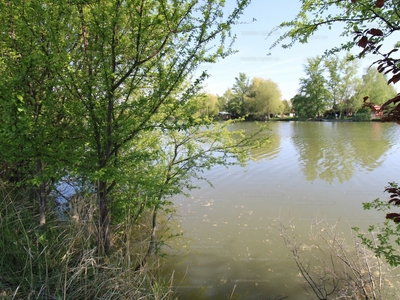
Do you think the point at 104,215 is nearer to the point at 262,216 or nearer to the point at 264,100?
the point at 262,216

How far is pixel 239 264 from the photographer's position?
4.71 metres

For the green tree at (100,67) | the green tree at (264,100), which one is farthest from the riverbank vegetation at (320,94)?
the green tree at (100,67)

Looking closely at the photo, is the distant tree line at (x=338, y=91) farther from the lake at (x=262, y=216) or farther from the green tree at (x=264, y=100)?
the lake at (x=262, y=216)

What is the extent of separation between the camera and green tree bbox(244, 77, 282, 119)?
5222cm

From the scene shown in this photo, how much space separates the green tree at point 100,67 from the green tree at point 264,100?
49.8 metres

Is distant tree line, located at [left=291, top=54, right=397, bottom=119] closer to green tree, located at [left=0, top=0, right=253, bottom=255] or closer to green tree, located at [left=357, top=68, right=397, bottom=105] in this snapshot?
green tree, located at [left=357, top=68, right=397, bottom=105]

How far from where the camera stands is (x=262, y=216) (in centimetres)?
666

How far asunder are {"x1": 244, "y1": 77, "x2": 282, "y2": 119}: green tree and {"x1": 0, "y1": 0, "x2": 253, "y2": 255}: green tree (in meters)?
49.8

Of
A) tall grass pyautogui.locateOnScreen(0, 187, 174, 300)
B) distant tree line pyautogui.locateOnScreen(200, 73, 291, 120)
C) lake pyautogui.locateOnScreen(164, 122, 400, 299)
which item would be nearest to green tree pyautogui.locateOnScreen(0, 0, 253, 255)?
tall grass pyautogui.locateOnScreen(0, 187, 174, 300)

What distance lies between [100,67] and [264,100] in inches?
2084

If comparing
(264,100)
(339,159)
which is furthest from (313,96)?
(339,159)

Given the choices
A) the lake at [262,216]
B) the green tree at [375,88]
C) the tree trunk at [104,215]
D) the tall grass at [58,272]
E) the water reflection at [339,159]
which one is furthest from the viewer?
the green tree at [375,88]

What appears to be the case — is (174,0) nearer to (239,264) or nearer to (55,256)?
(55,256)

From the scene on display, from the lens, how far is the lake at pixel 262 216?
13.9 feet
